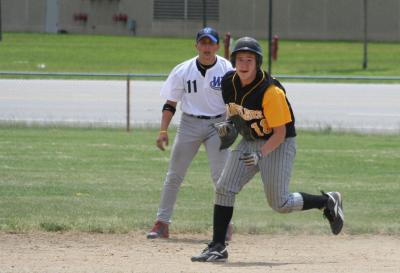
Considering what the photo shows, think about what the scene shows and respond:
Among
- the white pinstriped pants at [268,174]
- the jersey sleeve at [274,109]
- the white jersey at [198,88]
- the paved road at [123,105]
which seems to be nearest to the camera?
the jersey sleeve at [274,109]

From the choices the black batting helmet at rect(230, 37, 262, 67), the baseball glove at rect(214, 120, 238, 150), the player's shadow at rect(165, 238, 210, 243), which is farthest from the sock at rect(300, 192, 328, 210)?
the player's shadow at rect(165, 238, 210, 243)

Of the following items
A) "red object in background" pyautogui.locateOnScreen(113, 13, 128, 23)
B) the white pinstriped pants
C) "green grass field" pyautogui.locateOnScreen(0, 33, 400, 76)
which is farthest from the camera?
"red object in background" pyautogui.locateOnScreen(113, 13, 128, 23)

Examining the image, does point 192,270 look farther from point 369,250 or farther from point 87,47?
point 87,47

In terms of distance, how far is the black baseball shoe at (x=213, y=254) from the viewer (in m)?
7.60

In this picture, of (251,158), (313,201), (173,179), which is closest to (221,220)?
(251,158)

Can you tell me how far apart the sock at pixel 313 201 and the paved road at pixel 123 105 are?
35.9ft

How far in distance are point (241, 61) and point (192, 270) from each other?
1557 mm

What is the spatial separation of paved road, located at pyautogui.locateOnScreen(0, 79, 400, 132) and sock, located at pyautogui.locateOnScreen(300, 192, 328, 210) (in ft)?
35.9

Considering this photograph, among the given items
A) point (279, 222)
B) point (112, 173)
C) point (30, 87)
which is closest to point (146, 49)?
point (30, 87)

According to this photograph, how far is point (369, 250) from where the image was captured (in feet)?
27.6

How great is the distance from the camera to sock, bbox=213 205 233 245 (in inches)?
301

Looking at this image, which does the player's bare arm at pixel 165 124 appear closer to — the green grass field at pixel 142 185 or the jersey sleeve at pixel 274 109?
the green grass field at pixel 142 185

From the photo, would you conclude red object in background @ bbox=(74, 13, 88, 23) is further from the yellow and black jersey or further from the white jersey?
the yellow and black jersey

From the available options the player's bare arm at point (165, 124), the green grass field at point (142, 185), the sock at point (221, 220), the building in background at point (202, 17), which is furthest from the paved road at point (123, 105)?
the building in background at point (202, 17)
